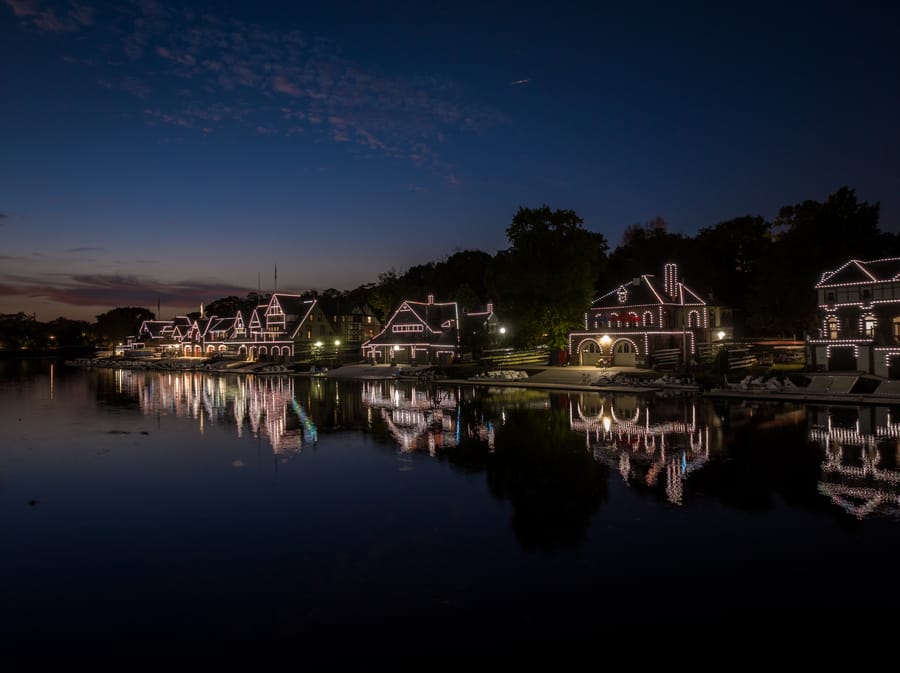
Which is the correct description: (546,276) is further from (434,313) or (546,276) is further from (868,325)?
(868,325)

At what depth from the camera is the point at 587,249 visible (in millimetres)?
54094

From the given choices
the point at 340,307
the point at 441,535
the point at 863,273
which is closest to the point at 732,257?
the point at 863,273

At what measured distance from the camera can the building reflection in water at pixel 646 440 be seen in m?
17.2

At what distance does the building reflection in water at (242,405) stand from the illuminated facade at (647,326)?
95.3 ft

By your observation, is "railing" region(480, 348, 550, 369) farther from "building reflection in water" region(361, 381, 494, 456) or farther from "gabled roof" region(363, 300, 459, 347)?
"building reflection in water" region(361, 381, 494, 456)

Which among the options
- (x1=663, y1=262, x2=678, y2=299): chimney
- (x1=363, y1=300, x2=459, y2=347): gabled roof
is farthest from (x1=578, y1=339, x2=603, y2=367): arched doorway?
(x1=363, y1=300, x2=459, y2=347): gabled roof

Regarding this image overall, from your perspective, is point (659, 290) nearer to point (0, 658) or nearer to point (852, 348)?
point (852, 348)

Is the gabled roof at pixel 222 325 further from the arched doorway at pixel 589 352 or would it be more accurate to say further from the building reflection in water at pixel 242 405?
the arched doorway at pixel 589 352

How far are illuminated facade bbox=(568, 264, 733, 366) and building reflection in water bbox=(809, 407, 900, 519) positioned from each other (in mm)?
22565

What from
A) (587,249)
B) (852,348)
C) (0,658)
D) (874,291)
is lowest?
(0,658)

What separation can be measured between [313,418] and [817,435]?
23752mm

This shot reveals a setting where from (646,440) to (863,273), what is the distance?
31017mm

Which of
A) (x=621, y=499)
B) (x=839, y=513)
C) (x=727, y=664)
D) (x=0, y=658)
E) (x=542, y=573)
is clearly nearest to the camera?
(x=727, y=664)

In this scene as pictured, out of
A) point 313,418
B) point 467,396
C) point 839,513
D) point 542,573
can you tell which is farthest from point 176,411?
point 839,513
